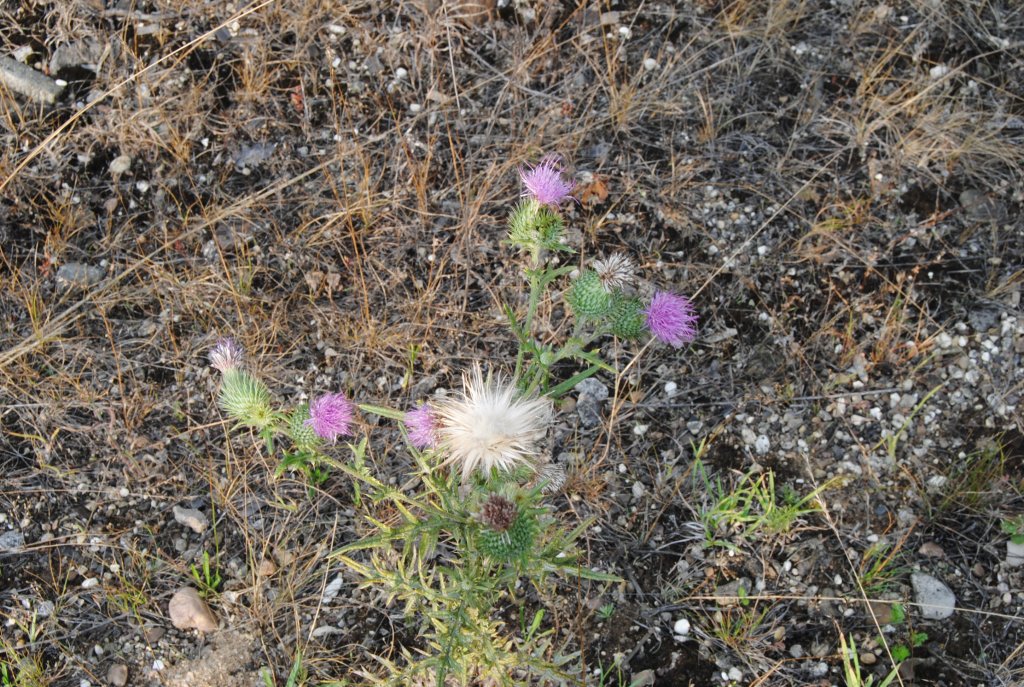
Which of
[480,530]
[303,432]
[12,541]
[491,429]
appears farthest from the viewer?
[12,541]

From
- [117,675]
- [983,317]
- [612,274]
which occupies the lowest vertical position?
[117,675]

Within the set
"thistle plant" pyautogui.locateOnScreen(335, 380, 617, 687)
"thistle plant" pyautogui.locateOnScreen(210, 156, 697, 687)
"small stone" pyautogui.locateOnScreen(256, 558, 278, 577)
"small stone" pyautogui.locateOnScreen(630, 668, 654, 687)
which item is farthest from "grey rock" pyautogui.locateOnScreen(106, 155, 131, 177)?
"small stone" pyautogui.locateOnScreen(630, 668, 654, 687)

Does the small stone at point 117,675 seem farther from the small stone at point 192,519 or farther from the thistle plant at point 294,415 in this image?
the thistle plant at point 294,415

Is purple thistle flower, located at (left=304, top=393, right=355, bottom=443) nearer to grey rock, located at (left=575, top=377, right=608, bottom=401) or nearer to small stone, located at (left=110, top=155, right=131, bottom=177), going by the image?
grey rock, located at (left=575, top=377, right=608, bottom=401)

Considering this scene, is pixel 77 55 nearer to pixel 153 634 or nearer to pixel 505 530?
pixel 153 634

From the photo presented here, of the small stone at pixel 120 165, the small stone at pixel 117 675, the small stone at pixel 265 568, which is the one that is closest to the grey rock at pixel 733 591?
the small stone at pixel 265 568

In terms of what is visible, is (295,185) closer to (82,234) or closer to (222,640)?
(82,234)

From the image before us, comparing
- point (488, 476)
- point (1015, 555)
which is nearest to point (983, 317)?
point (1015, 555)
